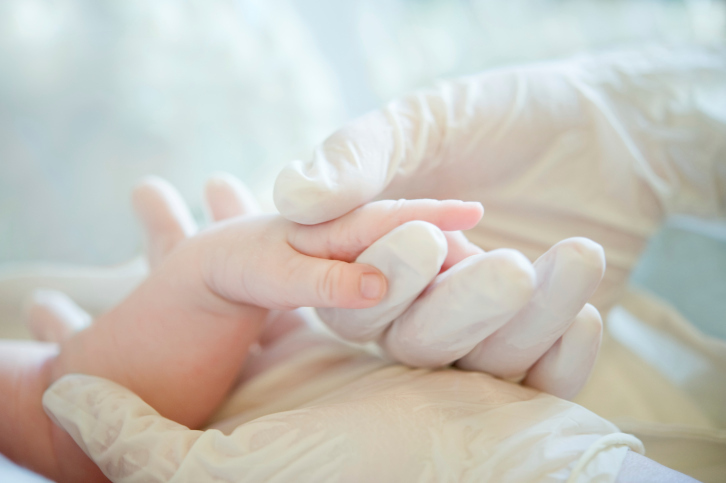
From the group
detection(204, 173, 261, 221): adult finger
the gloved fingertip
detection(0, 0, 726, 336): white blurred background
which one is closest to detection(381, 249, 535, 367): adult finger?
the gloved fingertip

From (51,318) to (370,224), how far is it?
0.66 metres

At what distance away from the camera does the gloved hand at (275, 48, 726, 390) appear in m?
0.46

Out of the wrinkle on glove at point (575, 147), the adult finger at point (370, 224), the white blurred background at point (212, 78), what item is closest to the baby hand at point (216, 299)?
the adult finger at point (370, 224)

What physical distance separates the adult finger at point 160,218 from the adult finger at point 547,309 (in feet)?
1.62

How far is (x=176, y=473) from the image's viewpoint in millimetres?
424

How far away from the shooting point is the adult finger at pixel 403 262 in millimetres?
406

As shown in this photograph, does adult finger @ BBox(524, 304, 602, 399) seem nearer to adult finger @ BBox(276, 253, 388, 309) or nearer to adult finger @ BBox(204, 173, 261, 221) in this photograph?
adult finger @ BBox(276, 253, 388, 309)

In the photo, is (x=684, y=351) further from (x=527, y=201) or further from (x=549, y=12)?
(x=549, y=12)

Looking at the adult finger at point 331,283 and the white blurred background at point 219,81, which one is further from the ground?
the white blurred background at point 219,81

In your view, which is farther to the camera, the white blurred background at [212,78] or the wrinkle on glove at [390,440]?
the white blurred background at [212,78]

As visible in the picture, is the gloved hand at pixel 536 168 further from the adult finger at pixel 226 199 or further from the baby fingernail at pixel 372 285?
the adult finger at pixel 226 199

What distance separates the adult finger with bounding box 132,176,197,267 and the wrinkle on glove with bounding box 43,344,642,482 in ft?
1.01

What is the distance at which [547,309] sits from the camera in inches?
16.5

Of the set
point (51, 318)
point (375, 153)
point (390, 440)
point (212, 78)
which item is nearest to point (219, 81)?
point (212, 78)
